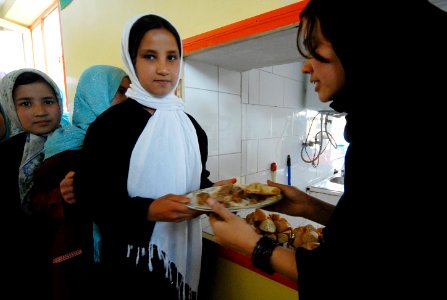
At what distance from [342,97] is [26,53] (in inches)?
173

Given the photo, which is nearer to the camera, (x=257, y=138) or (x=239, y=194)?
(x=239, y=194)

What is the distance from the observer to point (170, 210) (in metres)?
0.68

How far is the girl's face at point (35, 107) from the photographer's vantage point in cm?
106

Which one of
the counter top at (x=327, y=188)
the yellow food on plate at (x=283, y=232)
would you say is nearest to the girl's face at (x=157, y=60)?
the yellow food on plate at (x=283, y=232)

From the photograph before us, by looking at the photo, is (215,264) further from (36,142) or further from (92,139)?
(36,142)

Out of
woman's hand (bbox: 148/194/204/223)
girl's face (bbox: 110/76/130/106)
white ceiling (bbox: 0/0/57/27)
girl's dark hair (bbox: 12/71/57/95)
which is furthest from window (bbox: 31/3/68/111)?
woman's hand (bbox: 148/194/204/223)

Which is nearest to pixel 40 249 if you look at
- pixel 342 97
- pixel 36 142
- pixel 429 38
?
pixel 36 142

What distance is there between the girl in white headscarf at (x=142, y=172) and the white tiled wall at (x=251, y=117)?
39 centimetres

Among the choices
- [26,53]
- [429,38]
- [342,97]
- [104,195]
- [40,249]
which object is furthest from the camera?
[26,53]

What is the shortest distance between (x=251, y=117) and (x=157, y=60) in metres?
0.93

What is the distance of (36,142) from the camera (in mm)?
1086

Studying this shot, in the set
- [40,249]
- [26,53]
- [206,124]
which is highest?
[26,53]

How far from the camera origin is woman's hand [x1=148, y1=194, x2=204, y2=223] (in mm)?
677

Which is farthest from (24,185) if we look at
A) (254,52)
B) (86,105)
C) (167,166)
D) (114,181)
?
(254,52)
